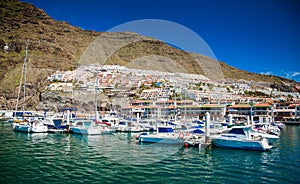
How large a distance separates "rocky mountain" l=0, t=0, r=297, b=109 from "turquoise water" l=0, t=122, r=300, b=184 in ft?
33.7

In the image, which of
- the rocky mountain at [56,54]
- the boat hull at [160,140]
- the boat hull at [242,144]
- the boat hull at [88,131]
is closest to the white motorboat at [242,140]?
the boat hull at [242,144]

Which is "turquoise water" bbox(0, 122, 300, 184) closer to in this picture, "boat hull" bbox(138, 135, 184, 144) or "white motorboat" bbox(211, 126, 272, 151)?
"white motorboat" bbox(211, 126, 272, 151)

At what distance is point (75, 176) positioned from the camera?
1095 centimetres

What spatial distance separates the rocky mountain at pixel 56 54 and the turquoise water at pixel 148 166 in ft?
33.7

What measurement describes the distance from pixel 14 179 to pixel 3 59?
329 feet

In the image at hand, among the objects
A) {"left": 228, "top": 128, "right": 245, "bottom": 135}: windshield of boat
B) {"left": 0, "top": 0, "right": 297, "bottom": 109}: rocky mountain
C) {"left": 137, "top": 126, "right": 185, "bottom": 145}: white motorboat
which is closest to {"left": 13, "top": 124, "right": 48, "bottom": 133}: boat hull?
{"left": 0, "top": 0, "right": 297, "bottom": 109}: rocky mountain

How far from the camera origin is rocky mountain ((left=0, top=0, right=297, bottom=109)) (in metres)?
67.6

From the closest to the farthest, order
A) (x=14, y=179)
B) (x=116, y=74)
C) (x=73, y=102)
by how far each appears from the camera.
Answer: (x=14, y=179), (x=73, y=102), (x=116, y=74)

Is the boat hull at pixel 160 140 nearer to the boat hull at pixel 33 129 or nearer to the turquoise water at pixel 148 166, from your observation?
the turquoise water at pixel 148 166

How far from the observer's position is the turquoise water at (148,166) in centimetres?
1083

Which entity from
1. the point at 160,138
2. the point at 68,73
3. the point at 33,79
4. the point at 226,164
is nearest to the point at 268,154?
the point at 226,164

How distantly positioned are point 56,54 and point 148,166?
114m

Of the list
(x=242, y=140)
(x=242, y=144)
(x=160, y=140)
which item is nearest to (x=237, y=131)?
(x=242, y=140)

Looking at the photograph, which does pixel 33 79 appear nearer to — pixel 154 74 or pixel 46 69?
pixel 46 69
